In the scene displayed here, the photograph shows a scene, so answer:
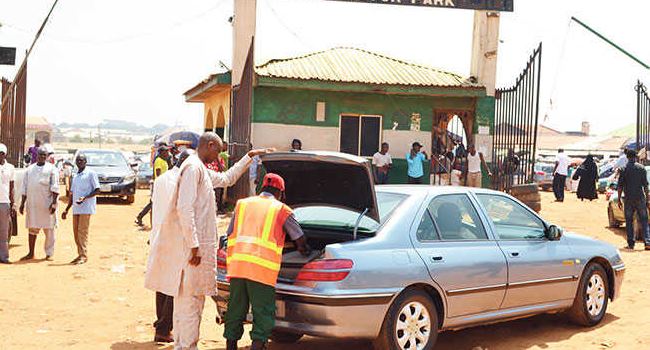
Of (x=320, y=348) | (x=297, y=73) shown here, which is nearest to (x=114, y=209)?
(x=297, y=73)

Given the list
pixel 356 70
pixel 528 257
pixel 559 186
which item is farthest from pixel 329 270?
pixel 559 186

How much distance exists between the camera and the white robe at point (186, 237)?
6.26 meters

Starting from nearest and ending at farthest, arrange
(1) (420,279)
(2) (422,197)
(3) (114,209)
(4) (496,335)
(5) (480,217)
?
(1) (420,279), (2) (422,197), (5) (480,217), (4) (496,335), (3) (114,209)

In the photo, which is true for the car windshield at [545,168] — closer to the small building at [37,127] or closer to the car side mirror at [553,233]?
the car side mirror at [553,233]

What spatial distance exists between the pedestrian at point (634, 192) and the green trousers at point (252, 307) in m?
9.66

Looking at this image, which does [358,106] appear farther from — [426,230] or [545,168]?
[545,168]

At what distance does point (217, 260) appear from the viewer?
692 cm

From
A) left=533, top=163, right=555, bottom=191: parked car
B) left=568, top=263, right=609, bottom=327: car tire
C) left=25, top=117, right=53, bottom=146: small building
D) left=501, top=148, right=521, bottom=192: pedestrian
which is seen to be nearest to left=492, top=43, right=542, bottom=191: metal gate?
left=501, top=148, right=521, bottom=192: pedestrian

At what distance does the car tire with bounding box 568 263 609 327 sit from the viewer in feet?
26.5

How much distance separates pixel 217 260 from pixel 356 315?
1.49 m

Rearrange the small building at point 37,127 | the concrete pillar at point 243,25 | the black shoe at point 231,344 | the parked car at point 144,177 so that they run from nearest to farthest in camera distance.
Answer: the black shoe at point 231,344 → the concrete pillar at point 243,25 → the parked car at point 144,177 → the small building at point 37,127

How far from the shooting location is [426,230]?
675 centimetres

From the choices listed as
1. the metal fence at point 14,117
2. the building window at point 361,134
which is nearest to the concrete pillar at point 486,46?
the building window at point 361,134

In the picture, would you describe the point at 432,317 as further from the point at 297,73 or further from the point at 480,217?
the point at 297,73
